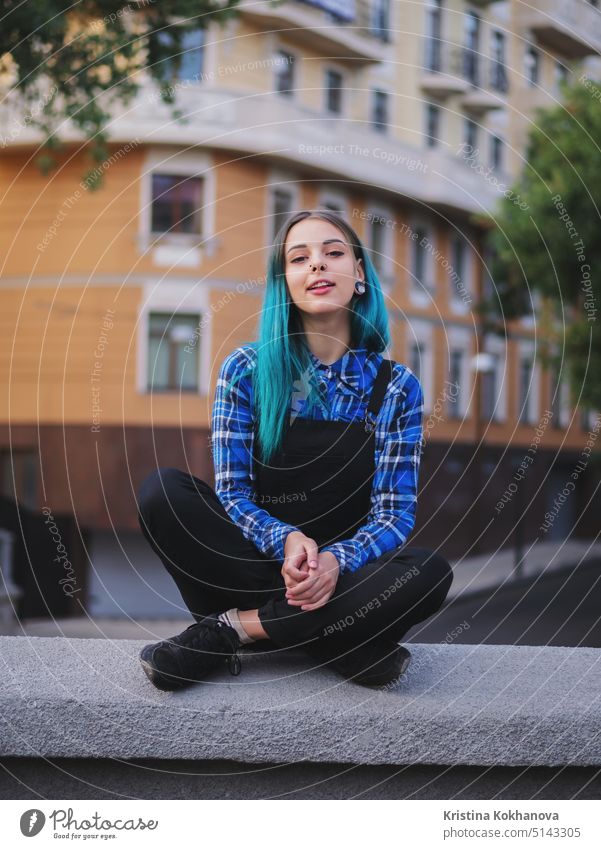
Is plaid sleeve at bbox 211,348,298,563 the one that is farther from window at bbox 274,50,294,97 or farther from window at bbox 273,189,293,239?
window at bbox 273,189,293,239

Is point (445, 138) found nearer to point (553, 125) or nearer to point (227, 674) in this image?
point (553, 125)

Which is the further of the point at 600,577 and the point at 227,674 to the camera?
the point at 600,577

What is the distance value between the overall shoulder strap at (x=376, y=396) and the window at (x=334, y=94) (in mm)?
18065

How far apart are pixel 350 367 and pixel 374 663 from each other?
91 cm

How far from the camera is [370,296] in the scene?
347 centimetres

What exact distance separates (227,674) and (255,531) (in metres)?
0.43

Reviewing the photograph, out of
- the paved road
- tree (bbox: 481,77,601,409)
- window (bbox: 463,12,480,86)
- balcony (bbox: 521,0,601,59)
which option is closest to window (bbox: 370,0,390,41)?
window (bbox: 463,12,480,86)

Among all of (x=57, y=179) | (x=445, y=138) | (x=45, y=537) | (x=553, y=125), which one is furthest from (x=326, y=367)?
(x=445, y=138)

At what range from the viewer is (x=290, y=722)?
2963mm

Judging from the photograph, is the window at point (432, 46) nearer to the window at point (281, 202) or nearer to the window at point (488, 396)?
the window at point (281, 202)

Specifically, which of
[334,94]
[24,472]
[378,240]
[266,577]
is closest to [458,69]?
[334,94]

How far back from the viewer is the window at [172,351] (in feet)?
66.5

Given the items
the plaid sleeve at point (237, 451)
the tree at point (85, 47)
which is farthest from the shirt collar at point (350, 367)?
the tree at point (85, 47)

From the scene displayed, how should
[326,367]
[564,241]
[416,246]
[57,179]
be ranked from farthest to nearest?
[416,246] → [57,179] → [564,241] → [326,367]
